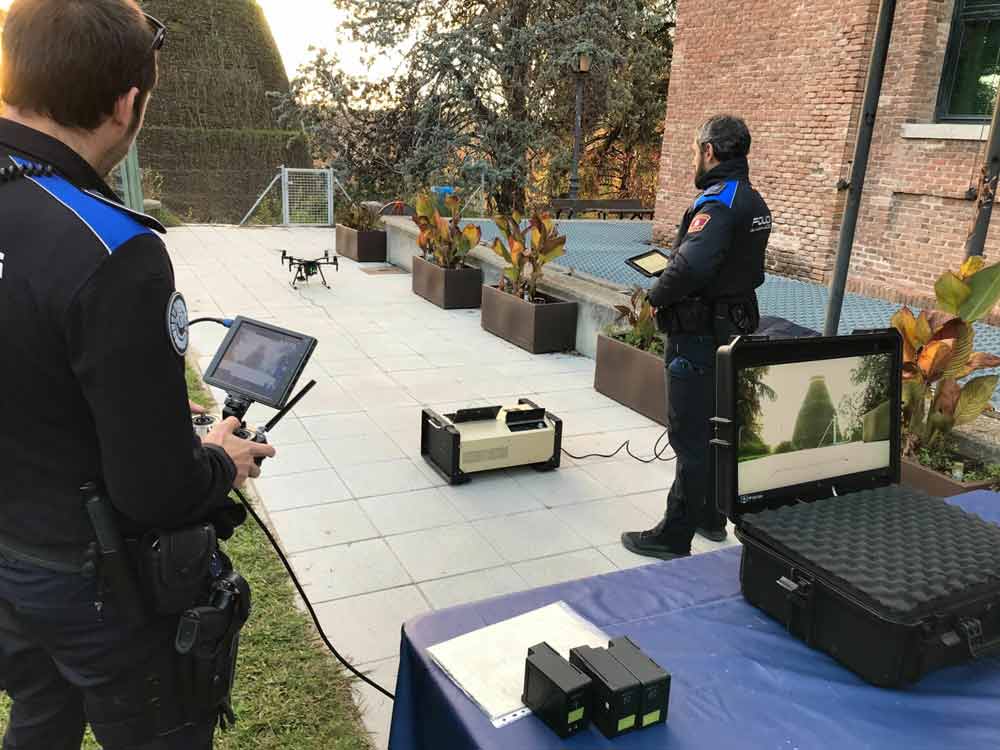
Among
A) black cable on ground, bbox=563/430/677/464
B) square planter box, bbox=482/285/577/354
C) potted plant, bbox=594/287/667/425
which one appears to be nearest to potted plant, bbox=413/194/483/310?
square planter box, bbox=482/285/577/354

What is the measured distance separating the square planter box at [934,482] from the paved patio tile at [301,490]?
2968 millimetres

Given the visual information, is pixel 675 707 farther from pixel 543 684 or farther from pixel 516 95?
pixel 516 95

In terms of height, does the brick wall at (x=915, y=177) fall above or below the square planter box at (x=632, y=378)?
above

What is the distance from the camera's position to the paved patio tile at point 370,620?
3043mm

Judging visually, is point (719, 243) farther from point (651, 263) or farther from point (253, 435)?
point (253, 435)

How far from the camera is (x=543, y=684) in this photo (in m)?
1.41

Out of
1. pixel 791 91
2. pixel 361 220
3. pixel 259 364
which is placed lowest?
pixel 361 220

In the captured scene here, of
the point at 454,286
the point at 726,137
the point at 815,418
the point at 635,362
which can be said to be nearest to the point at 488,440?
the point at 635,362

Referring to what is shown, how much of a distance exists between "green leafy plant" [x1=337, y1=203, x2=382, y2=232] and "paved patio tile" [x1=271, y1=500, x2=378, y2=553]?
8.64m

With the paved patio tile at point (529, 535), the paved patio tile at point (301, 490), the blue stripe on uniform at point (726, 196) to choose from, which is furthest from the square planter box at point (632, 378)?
the paved patio tile at point (301, 490)

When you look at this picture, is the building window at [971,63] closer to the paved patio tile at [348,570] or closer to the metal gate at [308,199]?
the paved patio tile at [348,570]

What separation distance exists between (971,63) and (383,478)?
812 cm

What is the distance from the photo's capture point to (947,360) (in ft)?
12.3

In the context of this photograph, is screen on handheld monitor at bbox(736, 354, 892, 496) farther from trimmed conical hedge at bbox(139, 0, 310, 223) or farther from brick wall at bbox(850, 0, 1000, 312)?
trimmed conical hedge at bbox(139, 0, 310, 223)
